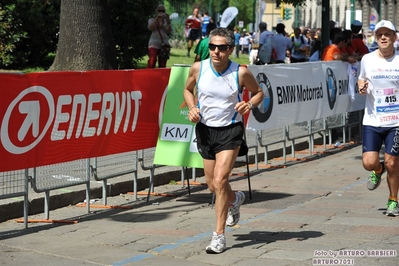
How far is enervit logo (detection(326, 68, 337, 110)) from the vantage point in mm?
15688

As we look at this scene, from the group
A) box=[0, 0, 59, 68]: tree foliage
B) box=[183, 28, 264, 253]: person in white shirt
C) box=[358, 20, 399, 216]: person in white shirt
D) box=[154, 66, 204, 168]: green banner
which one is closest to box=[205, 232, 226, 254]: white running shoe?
box=[183, 28, 264, 253]: person in white shirt

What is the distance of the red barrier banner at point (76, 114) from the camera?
8703 mm

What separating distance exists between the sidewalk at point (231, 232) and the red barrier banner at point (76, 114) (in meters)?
0.69

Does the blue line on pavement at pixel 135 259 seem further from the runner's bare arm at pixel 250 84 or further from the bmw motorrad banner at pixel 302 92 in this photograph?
the bmw motorrad banner at pixel 302 92

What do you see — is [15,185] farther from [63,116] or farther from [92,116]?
[92,116]

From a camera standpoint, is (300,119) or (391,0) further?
(391,0)

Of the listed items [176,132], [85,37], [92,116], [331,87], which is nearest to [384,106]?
[176,132]

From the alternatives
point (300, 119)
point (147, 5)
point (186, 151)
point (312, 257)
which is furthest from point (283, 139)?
point (147, 5)

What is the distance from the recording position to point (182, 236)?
8.48 meters

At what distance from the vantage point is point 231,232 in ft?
28.7

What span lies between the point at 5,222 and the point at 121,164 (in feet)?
6.22

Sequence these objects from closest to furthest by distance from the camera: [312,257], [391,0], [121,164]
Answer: [312,257]
[121,164]
[391,0]

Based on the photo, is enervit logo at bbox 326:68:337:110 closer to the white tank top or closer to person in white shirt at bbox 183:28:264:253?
person in white shirt at bbox 183:28:264:253

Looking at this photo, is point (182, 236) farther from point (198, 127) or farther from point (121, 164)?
point (121, 164)
